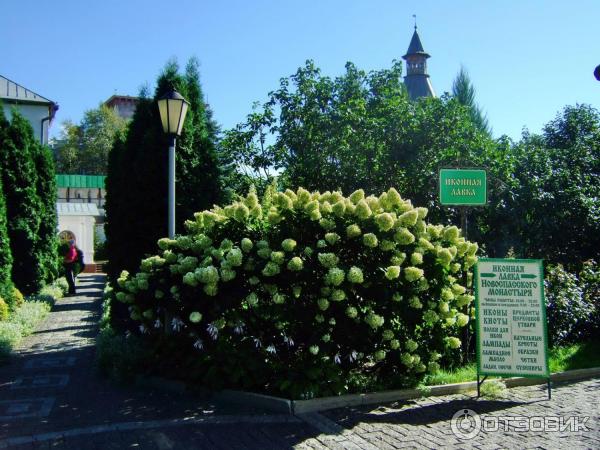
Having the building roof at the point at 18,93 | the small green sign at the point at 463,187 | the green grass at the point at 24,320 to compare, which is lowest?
the green grass at the point at 24,320

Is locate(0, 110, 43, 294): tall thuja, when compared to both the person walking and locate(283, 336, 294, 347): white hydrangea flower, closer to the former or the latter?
the person walking

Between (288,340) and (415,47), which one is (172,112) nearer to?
(288,340)

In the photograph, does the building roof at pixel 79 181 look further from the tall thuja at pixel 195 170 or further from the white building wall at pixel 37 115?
the tall thuja at pixel 195 170

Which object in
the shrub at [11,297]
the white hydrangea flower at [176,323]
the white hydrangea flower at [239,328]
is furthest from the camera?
the shrub at [11,297]

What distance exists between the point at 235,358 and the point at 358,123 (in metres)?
6.37

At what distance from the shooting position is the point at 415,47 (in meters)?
60.0

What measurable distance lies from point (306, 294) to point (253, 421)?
1.45 m

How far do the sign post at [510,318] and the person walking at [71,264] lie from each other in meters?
13.7

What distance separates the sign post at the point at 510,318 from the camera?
648 cm

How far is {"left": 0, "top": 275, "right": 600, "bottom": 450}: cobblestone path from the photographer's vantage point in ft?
16.4

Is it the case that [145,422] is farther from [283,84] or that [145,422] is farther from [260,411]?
[283,84]

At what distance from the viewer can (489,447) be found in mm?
4953

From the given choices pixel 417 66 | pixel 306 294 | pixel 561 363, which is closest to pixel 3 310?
pixel 306 294

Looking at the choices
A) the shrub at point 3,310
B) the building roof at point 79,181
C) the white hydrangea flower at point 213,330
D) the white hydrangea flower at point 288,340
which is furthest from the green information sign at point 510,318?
the building roof at point 79,181
